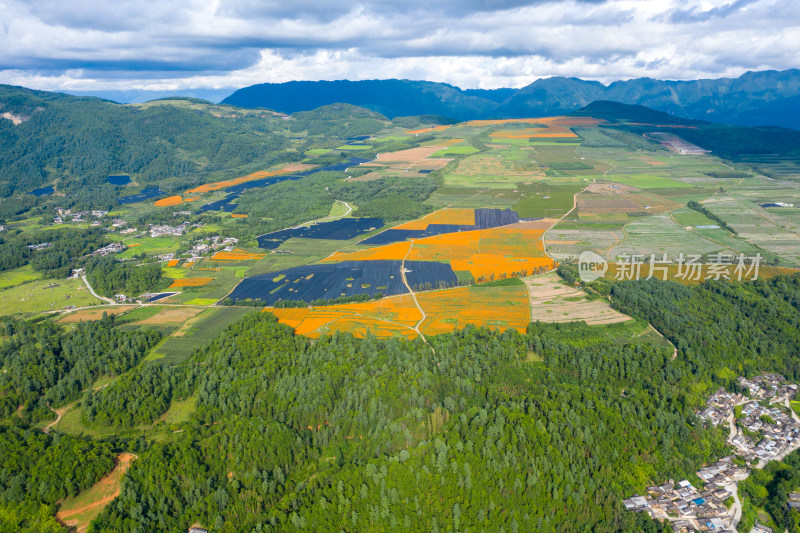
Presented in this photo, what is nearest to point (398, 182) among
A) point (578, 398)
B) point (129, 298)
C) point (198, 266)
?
point (198, 266)

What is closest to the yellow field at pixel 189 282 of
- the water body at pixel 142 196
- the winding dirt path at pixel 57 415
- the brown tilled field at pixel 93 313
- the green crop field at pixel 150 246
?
the brown tilled field at pixel 93 313

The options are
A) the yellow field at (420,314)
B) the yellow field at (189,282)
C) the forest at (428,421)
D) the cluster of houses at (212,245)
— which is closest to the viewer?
the forest at (428,421)

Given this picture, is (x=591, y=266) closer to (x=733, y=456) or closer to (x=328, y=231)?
(x=733, y=456)

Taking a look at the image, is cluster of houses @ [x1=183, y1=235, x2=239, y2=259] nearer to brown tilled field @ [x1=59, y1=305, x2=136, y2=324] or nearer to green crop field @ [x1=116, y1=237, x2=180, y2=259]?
green crop field @ [x1=116, y1=237, x2=180, y2=259]

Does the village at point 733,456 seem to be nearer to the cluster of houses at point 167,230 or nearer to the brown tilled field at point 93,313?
the brown tilled field at point 93,313

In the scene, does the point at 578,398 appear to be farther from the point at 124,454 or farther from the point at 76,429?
the point at 76,429

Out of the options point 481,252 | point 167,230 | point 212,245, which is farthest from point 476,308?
point 167,230

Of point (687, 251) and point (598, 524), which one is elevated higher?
point (687, 251)
